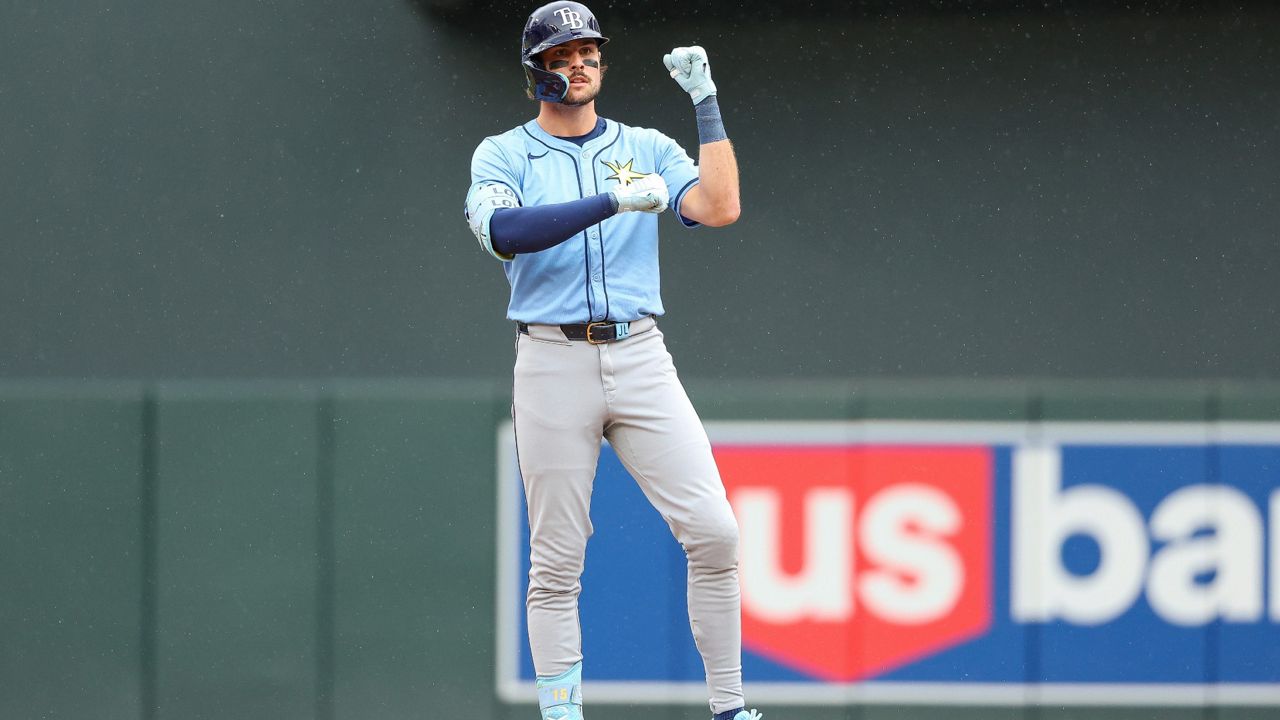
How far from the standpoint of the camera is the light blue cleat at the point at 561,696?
338cm

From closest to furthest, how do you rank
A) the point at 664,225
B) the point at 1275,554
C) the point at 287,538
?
the point at 1275,554 → the point at 287,538 → the point at 664,225

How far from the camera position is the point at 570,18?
3.33 m

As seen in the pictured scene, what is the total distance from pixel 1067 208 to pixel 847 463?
265 centimetres

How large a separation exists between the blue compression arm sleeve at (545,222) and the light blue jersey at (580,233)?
0.13 meters

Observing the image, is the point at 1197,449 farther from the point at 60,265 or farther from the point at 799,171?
the point at 60,265

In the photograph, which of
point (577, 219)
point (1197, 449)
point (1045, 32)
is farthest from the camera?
point (1045, 32)

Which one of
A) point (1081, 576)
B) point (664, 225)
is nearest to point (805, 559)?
point (1081, 576)

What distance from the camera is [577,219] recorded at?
10.3ft

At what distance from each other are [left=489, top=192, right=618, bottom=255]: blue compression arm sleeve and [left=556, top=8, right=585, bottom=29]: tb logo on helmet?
16.0 inches

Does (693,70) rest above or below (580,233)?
above

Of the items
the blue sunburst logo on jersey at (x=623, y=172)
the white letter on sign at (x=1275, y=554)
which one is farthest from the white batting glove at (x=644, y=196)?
the white letter on sign at (x=1275, y=554)

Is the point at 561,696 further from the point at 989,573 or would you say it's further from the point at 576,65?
the point at 989,573

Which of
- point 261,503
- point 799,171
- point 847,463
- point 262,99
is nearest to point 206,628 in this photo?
point 261,503

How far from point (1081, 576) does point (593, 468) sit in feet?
5.61
